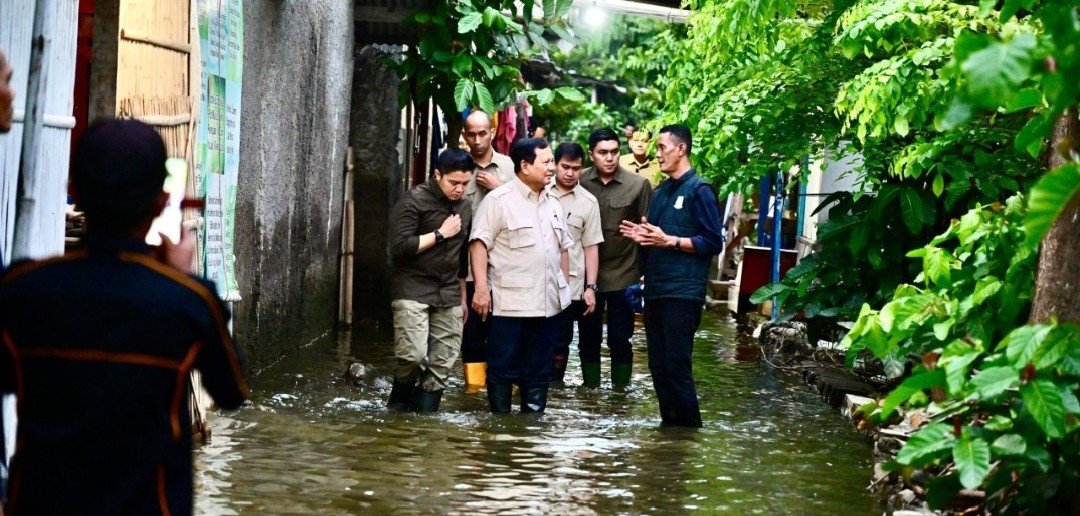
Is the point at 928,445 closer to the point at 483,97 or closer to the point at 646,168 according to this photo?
the point at 483,97

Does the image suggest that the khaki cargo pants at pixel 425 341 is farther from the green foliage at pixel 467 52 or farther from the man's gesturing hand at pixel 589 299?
the green foliage at pixel 467 52

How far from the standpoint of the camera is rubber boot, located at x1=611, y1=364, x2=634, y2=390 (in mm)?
10625

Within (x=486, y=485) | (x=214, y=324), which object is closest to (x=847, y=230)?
(x=486, y=485)

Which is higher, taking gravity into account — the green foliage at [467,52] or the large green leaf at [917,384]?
the green foliage at [467,52]

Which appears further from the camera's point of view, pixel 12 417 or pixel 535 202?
pixel 535 202

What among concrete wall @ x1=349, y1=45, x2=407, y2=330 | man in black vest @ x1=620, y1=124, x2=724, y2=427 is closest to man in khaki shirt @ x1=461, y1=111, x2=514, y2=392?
man in black vest @ x1=620, y1=124, x2=724, y2=427

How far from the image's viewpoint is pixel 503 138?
655 inches

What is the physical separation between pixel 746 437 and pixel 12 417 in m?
4.39

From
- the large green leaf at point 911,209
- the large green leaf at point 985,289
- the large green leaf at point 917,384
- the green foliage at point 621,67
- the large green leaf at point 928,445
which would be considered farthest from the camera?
the green foliage at point 621,67

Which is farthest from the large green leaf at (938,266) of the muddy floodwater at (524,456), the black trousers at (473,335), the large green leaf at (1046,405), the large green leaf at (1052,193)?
the black trousers at (473,335)

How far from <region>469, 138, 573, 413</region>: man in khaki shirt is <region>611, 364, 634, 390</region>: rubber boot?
1731 mm

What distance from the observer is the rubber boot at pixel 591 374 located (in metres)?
10.6

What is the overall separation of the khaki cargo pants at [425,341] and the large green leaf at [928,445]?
409 centimetres

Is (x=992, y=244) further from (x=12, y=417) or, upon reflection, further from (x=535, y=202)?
(x=12, y=417)
